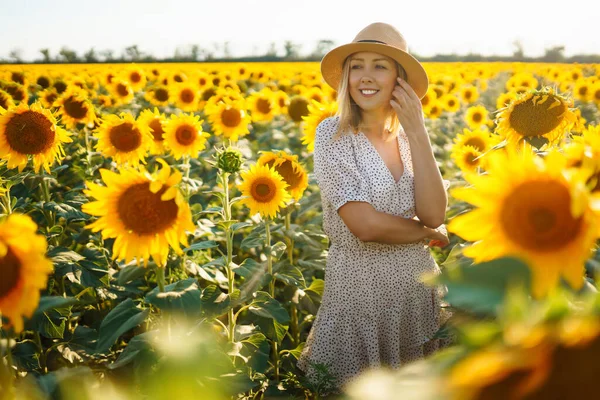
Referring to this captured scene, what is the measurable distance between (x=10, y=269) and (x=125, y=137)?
2717mm

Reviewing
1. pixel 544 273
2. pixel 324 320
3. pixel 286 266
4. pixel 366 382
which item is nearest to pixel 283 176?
pixel 286 266

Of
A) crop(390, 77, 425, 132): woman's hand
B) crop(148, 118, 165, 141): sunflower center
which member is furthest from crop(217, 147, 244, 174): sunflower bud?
crop(148, 118, 165, 141): sunflower center

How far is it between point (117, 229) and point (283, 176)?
1.62 metres

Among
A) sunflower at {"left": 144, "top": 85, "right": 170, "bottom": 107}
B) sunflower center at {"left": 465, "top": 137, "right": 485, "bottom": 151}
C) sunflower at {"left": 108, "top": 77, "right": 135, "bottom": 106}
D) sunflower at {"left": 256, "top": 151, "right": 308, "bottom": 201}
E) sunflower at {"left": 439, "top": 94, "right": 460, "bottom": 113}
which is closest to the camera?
sunflower at {"left": 256, "top": 151, "right": 308, "bottom": 201}

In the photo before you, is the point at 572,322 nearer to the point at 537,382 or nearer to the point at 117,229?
the point at 537,382

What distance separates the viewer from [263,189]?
2.77 meters

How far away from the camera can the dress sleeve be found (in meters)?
2.41

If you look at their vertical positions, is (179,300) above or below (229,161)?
below

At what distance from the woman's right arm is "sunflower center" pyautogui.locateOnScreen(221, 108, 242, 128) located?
2503mm

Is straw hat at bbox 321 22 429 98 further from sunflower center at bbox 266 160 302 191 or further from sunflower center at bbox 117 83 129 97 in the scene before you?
sunflower center at bbox 117 83 129 97

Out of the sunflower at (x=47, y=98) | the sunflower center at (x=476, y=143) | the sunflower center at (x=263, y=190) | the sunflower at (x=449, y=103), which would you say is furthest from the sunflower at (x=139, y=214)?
the sunflower at (x=449, y=103)

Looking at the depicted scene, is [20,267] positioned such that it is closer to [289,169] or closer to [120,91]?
[289,169]

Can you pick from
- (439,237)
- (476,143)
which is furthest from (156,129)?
(476,143)

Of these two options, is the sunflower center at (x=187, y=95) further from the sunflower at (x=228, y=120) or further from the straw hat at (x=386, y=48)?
the straw hat at (x=386, y=48)
